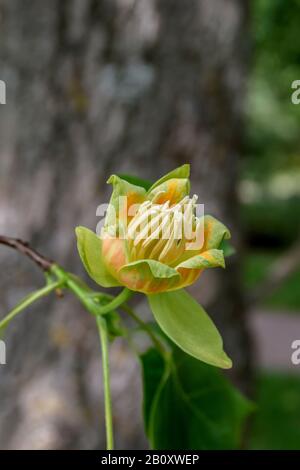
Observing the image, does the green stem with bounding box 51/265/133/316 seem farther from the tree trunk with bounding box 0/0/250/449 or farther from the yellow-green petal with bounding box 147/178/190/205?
the tree trunk with bounding box 0/0/250/449

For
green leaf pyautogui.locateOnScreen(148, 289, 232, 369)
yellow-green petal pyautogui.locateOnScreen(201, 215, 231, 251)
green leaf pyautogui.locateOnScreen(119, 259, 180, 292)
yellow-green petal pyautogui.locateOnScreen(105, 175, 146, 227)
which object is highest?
yellow-green petal pyautogui.locateOnScreen(105, 175, 146, 227)

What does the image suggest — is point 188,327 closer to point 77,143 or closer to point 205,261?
point 205,261

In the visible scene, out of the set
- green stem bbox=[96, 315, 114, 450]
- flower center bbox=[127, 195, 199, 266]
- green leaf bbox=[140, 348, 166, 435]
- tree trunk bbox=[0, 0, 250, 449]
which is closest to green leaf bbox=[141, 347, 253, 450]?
green leaf bbox=[140, 348, 166, 435]

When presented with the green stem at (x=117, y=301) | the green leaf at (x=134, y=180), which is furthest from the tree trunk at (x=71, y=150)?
the green stem at (x=117, y=301)

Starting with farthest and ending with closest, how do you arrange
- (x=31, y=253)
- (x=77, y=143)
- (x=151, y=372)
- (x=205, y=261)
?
(x=77, y=143) → (x=151, y=372) → (x=31, y=253) → (x=205, y=261)

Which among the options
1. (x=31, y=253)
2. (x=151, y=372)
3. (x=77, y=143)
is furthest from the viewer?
(x=77, y=143)

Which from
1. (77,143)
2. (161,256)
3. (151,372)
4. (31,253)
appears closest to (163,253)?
(161,256)

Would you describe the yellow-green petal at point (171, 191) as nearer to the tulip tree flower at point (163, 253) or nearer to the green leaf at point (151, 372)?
the tulip tree flower at point (163, 253)

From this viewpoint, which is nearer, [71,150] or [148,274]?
[148,274]
